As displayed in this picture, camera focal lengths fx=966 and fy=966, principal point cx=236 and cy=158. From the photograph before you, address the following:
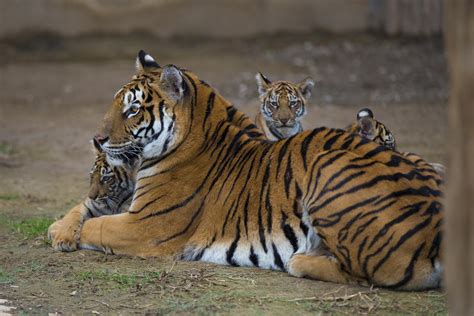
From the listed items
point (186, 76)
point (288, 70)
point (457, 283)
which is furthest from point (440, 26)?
point (457, 283)

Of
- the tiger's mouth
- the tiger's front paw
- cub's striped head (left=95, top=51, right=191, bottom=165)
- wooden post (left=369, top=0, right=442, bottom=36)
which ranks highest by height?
wooden post (left=369, top=0, right=442, bottom=36)

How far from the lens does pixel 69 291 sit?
5.91 metres

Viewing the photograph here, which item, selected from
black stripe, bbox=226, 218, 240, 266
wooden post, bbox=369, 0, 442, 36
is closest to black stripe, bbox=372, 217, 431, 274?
black stripe, bbox=226, 218, 240, 266

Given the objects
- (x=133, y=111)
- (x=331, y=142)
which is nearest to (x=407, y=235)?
(x=331, y=142)

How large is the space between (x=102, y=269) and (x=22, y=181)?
312 cm

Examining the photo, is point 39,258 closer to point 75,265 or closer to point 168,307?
point 75,265

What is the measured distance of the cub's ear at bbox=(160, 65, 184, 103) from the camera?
6.53 metres

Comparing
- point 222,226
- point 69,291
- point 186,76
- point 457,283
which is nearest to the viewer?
point 457,283

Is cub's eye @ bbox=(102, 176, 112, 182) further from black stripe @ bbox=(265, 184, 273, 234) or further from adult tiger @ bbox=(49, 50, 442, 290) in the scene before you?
black stripe @ bbox=(265, 184, 273, 234)

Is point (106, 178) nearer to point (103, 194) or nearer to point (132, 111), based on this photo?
point (103, 194)

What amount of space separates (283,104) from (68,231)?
8.76 ft

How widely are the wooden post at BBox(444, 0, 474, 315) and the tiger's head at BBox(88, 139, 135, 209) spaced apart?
12.1ft

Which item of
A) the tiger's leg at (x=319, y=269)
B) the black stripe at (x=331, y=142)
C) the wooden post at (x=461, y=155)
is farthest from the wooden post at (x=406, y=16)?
the wooden post at (x=461, y=155)

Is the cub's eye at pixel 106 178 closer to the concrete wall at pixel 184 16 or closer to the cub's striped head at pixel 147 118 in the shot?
the cub's striped head at pixel 147 118
